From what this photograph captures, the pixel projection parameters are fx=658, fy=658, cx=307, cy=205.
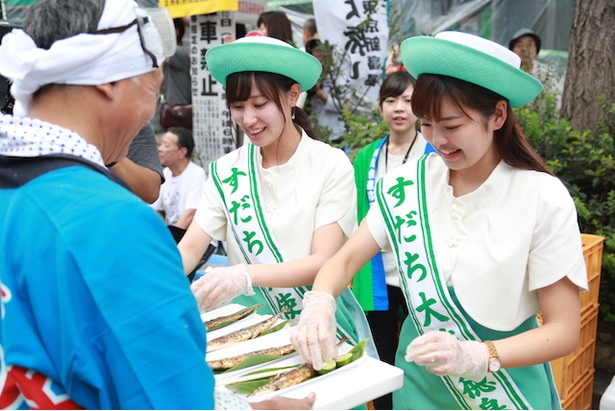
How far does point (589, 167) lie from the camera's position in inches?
178

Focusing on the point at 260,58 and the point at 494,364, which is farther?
the point at 260,58

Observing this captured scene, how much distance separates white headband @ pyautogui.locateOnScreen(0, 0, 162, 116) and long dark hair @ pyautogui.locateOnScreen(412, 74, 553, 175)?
1.10m

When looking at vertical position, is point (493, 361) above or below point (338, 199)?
below

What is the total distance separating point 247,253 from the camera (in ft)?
9.45

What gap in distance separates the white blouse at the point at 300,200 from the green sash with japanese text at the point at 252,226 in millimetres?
30

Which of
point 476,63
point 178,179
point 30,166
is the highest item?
point 476,63

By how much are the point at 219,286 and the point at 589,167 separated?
3.14 meters

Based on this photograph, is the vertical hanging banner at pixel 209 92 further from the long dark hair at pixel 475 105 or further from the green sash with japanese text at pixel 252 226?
the long dark hair at pixel 475 105

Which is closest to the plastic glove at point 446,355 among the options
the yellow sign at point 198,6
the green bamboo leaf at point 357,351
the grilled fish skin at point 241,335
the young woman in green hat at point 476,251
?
the young woman in green hat at point 476,251

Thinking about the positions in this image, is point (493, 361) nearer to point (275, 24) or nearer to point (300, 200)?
point (300, 200)

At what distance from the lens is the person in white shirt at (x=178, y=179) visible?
6.00 m

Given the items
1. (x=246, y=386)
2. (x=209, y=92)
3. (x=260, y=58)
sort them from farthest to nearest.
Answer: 1. (x=209, y=92)
2. (x=260, y=58)
3. (x=246, y=386)

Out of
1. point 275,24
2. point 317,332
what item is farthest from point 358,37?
point 317,332

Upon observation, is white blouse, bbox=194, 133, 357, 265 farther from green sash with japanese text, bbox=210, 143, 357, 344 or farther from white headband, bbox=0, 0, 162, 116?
white headband, bbox=0, 0, 162, 116
